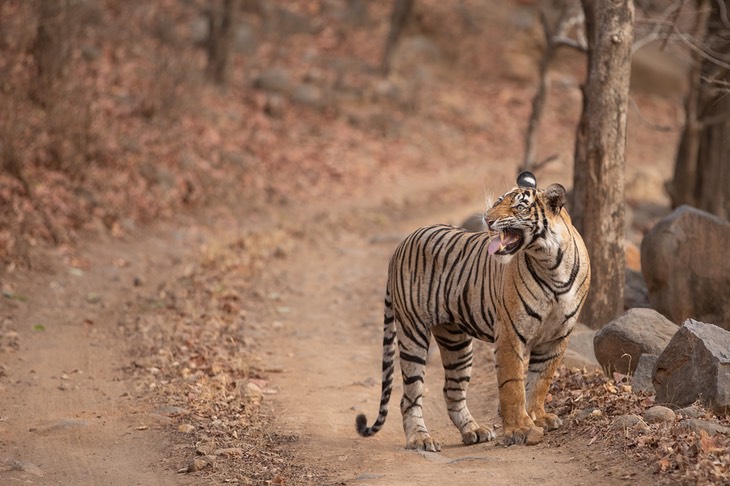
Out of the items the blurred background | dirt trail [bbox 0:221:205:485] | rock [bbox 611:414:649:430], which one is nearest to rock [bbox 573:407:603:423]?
rock [bbox 611:414:649:430]

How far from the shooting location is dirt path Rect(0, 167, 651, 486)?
20.4ft

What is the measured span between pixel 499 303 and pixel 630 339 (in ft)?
4.84

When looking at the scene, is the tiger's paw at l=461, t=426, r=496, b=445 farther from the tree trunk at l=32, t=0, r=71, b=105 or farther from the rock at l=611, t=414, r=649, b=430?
the tree trunk at l=32, t=0, r=71, b=105

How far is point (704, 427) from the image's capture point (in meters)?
5.75

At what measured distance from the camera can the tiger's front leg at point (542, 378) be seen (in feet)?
21.4

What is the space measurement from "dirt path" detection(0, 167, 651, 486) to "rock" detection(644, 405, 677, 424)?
0.45 m

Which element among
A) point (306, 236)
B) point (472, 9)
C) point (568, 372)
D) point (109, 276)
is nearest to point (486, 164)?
point (306, 236)

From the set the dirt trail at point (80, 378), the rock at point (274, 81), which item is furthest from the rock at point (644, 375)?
the rock at point (274, 81)

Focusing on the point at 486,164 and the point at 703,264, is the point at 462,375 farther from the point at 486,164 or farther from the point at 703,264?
the point at 486,164

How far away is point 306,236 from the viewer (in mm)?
15016

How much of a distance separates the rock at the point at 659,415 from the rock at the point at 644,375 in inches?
24.3

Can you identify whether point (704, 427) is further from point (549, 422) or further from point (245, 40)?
point (245, 40)

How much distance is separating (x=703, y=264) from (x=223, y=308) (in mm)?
5159

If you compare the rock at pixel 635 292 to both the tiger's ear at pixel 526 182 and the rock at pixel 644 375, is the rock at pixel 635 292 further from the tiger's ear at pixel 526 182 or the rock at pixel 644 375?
the tiger's ear at pixel 526 182
